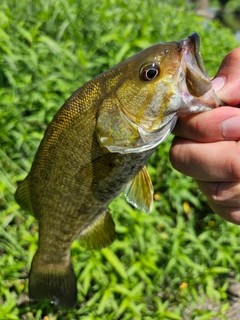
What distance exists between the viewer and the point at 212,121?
175cm

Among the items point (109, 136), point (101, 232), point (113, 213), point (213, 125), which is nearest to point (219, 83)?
point (213, 125)

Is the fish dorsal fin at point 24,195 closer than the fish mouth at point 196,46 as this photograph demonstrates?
No

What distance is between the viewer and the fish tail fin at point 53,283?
245 centimetres

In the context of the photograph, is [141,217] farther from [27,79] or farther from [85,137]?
[85,137]

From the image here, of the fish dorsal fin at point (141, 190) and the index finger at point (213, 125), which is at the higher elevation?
the index finger at point (213, 125)

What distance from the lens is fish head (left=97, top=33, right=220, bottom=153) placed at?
1.64 meters

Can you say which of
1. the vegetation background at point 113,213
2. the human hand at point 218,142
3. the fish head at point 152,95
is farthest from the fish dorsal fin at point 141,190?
the vegetation background at point 113,213

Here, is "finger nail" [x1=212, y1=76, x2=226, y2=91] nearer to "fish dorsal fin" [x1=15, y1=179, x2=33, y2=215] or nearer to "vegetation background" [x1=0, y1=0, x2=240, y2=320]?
"fish dorsal fin" [x1=15, y1=179, x2=33, y2=215]

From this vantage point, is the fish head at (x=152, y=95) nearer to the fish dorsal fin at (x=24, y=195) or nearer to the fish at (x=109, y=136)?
the fish at (x=109, y=136)

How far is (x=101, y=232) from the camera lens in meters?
2.31

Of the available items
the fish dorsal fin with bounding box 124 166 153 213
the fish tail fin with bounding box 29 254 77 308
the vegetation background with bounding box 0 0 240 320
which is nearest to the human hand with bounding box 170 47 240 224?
the fish dorsal fin with bounding box 124 166 153 213

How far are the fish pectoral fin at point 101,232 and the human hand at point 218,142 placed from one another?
536mm

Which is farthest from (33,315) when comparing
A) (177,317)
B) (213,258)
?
(213,258)

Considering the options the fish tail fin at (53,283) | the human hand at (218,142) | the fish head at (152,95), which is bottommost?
the fish tail fin at (53,283)
